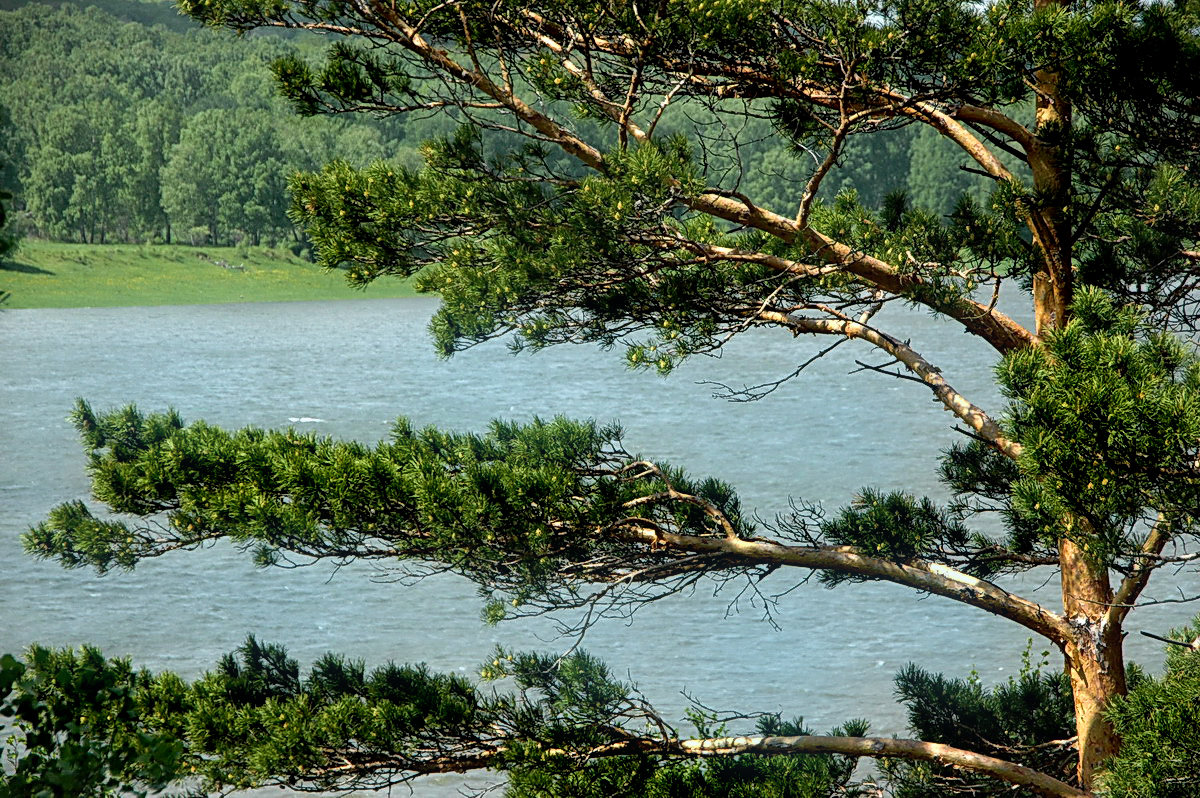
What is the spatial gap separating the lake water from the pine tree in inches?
100

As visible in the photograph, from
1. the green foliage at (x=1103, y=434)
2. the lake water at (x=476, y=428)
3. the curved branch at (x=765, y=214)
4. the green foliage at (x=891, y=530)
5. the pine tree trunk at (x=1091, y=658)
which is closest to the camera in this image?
the green foliage at (x=1103, y=434)

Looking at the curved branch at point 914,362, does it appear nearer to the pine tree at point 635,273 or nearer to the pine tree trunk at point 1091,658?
the pine tree at point 635,273

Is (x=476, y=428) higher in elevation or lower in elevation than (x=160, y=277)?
higher

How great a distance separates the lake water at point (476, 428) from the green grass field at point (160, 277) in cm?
757

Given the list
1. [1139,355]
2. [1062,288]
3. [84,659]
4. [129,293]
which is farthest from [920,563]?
[129,293]

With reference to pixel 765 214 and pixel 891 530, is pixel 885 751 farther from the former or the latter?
pixel 765 214

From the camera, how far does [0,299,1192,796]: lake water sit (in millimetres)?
12875

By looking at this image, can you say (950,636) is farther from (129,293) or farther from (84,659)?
(129,293)

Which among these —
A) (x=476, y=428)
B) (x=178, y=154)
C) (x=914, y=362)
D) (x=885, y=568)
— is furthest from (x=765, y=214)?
(x=178, y=154)

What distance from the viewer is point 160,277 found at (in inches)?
1956

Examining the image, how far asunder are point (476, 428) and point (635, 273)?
16.9 meters

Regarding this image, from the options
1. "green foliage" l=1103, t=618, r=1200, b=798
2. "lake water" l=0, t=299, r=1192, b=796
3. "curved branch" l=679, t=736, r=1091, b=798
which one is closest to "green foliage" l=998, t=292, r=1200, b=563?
"green foliage" l=1103, t=618, r=1200, b=798

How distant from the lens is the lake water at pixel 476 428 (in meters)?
12.9

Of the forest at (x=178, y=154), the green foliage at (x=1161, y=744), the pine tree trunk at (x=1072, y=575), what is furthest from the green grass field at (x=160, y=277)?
the green foliage at (x=1161, y=744)
